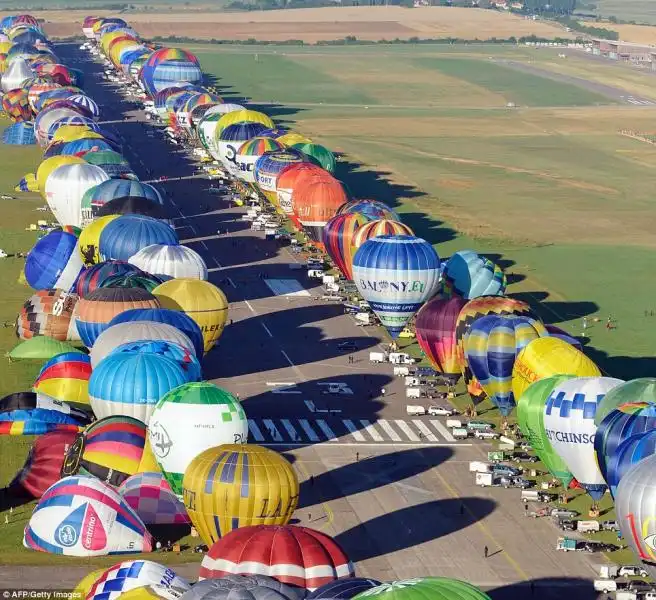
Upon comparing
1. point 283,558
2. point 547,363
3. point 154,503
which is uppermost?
point 283,558

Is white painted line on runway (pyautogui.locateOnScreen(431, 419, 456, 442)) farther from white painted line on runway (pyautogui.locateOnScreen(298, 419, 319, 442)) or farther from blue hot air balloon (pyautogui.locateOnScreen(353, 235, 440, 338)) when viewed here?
blue hot air balloon (pyautogui.locateOnScreen(353, 235, 440, 338))

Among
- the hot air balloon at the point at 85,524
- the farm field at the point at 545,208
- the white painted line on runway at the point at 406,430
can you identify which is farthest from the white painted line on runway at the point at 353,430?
the farm field at the point at 545,208

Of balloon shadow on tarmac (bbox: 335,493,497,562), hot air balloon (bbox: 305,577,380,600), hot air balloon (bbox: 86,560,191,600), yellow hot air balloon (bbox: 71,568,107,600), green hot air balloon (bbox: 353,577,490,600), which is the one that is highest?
green hot air balloon (bbox: 353,577,490,600)

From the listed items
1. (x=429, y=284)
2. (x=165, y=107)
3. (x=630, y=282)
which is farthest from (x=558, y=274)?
(x=165, y=107)

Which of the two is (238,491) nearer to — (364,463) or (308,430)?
(364,463)

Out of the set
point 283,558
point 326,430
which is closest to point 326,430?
point 326,430

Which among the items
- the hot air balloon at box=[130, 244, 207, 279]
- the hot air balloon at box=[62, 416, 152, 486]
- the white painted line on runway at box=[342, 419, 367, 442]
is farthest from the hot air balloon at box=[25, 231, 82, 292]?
the hot air balloon at box=[62, 416, 152, 486]
